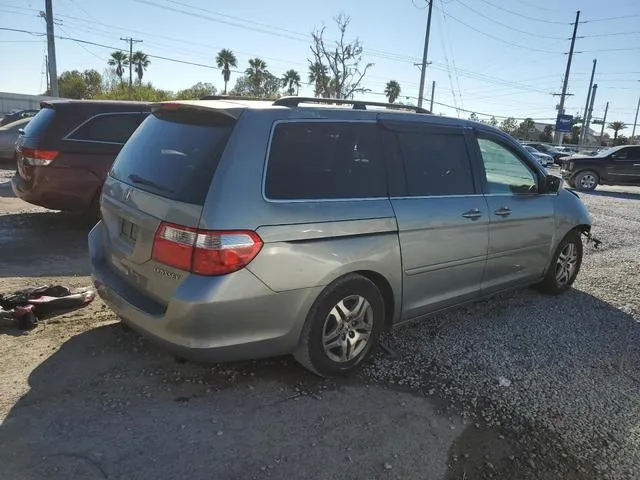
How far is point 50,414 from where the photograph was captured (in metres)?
2.87

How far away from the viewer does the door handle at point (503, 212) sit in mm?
4285

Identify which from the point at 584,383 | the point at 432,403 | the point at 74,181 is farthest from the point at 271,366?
the point at 74,181

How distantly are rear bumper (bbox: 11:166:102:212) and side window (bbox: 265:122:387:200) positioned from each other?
4643mm

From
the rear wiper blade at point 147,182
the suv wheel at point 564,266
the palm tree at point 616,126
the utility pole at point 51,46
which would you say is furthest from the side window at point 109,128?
the palm tree at point 616,126

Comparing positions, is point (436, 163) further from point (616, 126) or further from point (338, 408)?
point (616, 126)

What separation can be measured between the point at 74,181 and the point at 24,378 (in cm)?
411

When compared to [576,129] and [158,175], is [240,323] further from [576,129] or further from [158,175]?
[576,129]

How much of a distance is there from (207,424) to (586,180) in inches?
752

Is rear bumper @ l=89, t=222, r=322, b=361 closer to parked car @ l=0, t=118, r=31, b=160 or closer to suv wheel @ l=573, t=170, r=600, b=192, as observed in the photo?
parked car @ l=0, t=118, r=31, b=160

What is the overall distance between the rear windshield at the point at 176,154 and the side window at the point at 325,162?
0.34 meters

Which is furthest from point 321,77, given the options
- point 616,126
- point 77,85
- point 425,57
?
point 616,126

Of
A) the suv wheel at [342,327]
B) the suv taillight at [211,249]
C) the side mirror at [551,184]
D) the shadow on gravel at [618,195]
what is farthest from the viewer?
the shadow on gravel at [618,195]

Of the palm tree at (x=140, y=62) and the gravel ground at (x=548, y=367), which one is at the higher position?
the palm tree at (x=140, y=62)

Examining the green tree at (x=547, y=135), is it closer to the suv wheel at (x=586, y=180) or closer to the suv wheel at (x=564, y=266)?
the suv wheel at (x=586, y=180)
